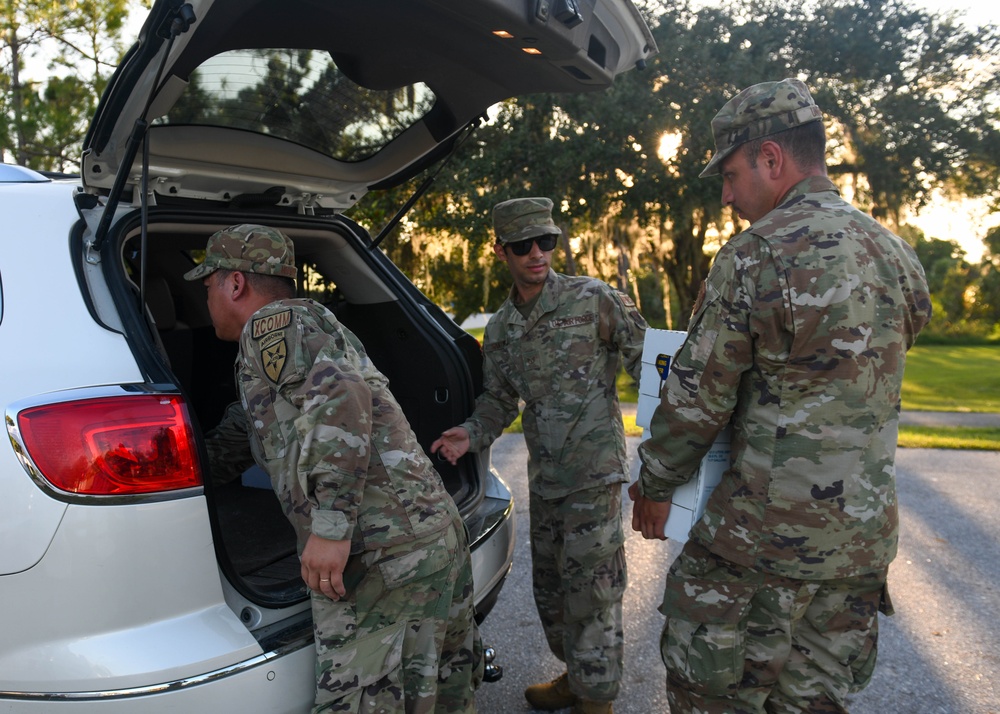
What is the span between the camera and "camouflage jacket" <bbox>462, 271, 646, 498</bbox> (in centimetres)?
285

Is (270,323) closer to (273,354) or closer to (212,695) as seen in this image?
(273,354)

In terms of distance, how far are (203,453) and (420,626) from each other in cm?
69

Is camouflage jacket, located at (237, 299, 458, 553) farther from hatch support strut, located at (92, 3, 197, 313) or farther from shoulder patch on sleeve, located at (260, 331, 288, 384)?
hatch support strut, located at (92, 3, 197, 313)

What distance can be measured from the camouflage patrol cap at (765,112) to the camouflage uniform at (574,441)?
3.16 feet

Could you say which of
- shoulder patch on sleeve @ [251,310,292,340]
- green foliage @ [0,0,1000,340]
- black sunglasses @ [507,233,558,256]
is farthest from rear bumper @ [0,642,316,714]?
green foliage @ [0,0,1000,340]

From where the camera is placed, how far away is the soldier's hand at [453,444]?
278 centimetres

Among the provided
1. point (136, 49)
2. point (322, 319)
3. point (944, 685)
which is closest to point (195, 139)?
point (136, 49)

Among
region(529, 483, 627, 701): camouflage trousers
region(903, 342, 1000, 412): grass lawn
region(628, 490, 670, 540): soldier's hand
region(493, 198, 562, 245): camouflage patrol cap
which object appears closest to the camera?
region(628, 490, 670, 540): soldier's hand

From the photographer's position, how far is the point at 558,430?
2879 mm

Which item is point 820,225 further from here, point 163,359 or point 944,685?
point 944,685

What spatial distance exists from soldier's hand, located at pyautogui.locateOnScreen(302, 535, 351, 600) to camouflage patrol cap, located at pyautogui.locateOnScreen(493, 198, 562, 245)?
1.40 m

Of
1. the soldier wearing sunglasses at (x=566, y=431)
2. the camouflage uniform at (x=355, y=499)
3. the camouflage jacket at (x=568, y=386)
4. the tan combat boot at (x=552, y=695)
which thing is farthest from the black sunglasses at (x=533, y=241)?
the tan combat boot at (x=552, y=695)

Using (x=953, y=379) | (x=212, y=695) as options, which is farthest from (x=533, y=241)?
(x=953, y=379)

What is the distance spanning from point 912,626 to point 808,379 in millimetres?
2170
